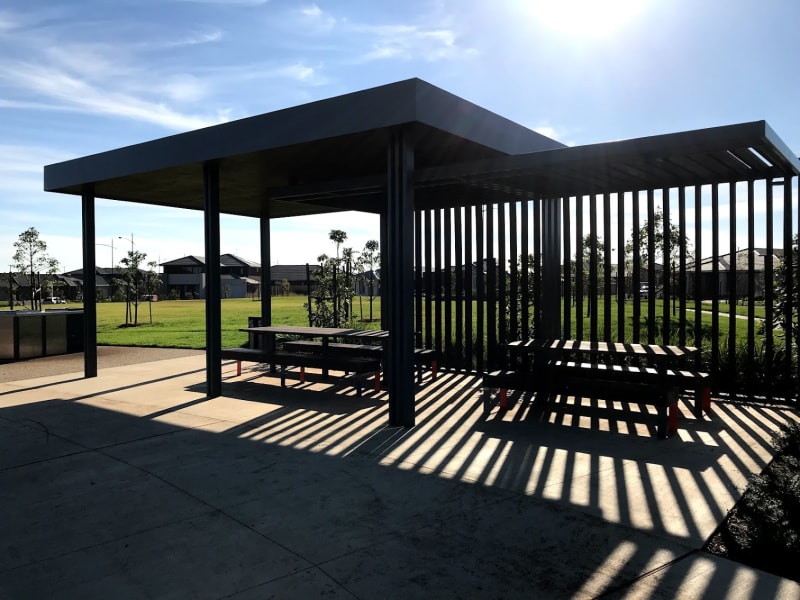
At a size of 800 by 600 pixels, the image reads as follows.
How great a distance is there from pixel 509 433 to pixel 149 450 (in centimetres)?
392

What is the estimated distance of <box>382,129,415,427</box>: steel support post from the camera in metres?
7.05

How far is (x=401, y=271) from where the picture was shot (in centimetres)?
710

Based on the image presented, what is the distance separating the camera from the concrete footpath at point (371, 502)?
136 inches

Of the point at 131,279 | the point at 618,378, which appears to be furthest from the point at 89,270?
the point at 131,279

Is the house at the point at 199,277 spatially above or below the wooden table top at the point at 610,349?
above

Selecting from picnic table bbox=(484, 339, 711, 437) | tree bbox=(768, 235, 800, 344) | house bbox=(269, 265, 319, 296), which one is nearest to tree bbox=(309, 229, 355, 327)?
picnic table bbox=(484, 339, 711, 437)

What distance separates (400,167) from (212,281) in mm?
4033

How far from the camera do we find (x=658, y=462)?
5.66 meters

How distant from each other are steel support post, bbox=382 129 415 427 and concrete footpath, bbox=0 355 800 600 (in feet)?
1.15

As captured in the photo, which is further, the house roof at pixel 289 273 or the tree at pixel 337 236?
the house roof at pixel 289 273

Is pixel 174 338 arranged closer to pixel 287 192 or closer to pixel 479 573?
pixel 287 192

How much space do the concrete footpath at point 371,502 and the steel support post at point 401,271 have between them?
0.35 meters

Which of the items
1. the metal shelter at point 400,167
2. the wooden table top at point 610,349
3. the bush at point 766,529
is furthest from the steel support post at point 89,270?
the bush at point 766,529

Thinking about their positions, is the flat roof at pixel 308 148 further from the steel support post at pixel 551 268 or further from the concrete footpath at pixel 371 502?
the concrete footpath at pixel 371 502
